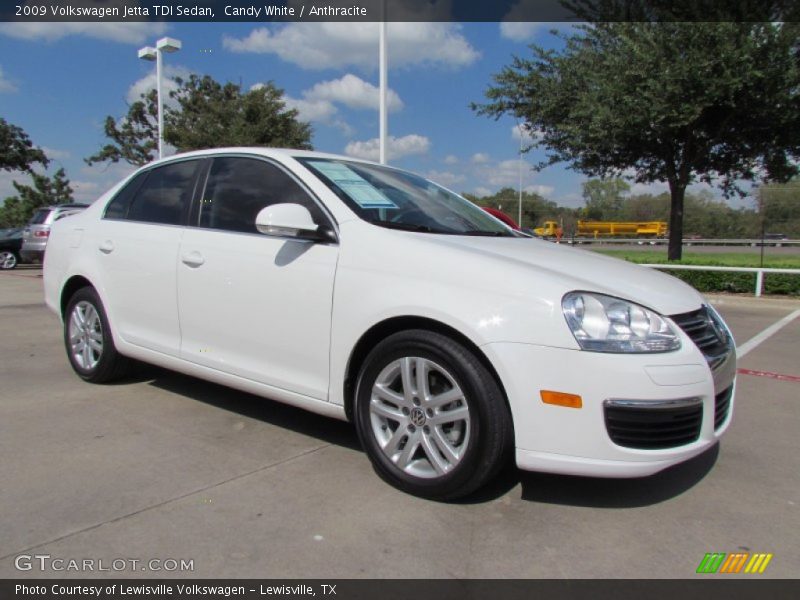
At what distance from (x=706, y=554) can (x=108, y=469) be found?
9.27 ft

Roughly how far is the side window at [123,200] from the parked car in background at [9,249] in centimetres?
1663

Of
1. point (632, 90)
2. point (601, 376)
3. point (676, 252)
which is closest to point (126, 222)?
point (601, 376)

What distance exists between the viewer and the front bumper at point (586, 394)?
8.25ft

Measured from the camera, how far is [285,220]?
3.11 meters

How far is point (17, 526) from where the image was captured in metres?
2.58

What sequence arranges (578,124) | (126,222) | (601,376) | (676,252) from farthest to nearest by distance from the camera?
(676,252) → (578,124) → (126,222) → (601,376)

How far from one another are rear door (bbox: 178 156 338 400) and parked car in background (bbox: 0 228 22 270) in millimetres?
17755

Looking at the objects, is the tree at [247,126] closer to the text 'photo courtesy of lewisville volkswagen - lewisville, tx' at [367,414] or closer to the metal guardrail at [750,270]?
the metal guardrail at [750,270]

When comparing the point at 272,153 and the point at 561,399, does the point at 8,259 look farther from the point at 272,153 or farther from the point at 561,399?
the point at 561,399

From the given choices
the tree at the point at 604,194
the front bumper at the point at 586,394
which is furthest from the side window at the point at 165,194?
the tree at the point at 604,194

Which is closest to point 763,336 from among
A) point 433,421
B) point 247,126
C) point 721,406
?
point 721,406

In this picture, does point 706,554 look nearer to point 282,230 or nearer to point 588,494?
point 588,494

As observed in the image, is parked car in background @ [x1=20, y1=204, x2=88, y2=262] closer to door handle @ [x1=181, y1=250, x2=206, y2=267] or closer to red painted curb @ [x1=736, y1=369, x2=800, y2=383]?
door handle @ [x1=181, y1=250, x2=206, y2=267]

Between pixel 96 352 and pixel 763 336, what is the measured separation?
7.52 metres
